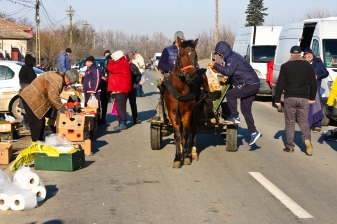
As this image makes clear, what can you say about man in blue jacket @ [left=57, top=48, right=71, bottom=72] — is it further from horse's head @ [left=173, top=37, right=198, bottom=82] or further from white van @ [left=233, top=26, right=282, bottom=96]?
horse's head @ [left=173, top=37, right=198, bottom=82]

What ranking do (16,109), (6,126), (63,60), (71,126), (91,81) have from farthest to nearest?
(63,60)
(16,109)
(91,81)
(6,126)
(71,126)

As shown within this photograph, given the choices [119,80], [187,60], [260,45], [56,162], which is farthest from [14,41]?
[187,60]

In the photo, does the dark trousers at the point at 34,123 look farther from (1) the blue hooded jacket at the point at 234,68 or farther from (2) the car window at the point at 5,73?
(2) the car window at the point at 5,73

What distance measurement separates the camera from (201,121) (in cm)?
1122

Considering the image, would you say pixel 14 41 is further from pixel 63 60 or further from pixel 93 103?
pixel 93 103

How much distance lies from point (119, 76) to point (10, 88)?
419cm

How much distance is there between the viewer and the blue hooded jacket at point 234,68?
1099 centimetres

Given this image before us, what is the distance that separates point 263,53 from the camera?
25.6 m

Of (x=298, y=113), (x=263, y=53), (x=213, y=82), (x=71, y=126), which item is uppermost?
(x=213, y=82)

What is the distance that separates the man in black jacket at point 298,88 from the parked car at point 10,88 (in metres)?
8.74

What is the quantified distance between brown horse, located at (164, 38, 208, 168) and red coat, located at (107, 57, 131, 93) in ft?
16.3

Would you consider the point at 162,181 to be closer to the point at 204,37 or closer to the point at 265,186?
the point at 265,186

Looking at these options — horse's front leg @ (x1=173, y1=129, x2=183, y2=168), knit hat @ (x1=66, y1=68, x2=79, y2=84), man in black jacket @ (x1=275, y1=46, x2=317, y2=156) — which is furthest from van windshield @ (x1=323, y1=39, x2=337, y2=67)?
knit hat @ (x1=66, y1=68, x2=79, y2=84)

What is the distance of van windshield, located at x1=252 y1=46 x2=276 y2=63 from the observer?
25.3 meters
